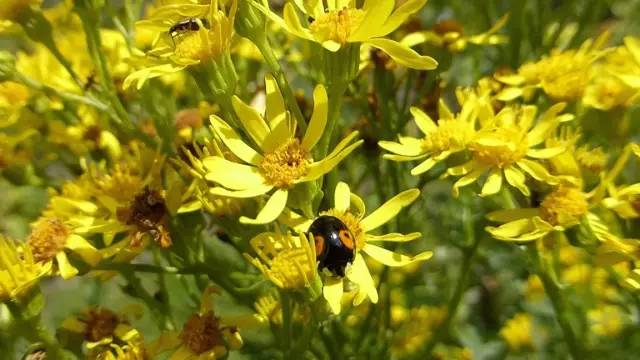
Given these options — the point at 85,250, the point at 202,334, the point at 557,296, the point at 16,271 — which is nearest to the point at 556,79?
the point at 557,296

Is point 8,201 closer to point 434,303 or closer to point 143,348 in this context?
point 143,348

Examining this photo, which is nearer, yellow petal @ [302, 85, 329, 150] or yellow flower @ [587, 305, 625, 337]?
yellow petal @ [302, 85, 329, 150]

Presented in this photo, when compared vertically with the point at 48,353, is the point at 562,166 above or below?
above

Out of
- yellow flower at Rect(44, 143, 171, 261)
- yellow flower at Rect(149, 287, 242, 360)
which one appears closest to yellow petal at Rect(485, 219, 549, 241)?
yellow flower at Rect(149, 287, 242, 360)

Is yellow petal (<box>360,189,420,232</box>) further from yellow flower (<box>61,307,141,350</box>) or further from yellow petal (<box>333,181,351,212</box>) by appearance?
yellow flower (<box>61,307,141,350</box>)

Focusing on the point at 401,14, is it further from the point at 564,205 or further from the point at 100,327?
the point at 100,327

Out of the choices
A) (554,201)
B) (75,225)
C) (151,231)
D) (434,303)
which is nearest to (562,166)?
(554,201)
